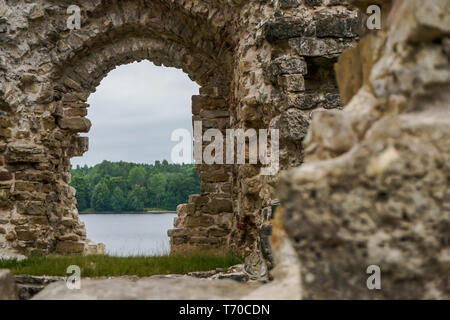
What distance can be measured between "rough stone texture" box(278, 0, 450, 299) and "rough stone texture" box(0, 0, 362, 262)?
10.1ft

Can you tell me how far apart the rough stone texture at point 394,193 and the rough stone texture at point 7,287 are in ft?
2.89

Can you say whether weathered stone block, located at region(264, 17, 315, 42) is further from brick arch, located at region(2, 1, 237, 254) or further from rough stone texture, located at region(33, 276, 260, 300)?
rough stone texture, located at region(33, 276, 260, 300)

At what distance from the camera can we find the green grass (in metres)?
3.92

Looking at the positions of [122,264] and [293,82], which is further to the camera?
[122,264]

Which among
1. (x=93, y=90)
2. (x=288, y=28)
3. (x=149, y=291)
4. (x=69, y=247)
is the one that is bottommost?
(x=69, y=247)

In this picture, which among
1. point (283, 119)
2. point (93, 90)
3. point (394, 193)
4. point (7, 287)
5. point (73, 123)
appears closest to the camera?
point (394, 193)

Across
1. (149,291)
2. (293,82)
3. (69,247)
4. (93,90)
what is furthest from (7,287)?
(93,90)

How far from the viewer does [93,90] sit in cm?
591

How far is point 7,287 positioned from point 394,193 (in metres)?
1.14

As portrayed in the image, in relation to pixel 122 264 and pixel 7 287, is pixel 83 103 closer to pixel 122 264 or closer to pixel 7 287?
pixel 122 264

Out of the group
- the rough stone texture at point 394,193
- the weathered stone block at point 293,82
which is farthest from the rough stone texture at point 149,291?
the weathered stone block at point 293,82

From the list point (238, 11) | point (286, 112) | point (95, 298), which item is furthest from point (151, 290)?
point (238, 11)

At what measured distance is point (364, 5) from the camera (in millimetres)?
1381
